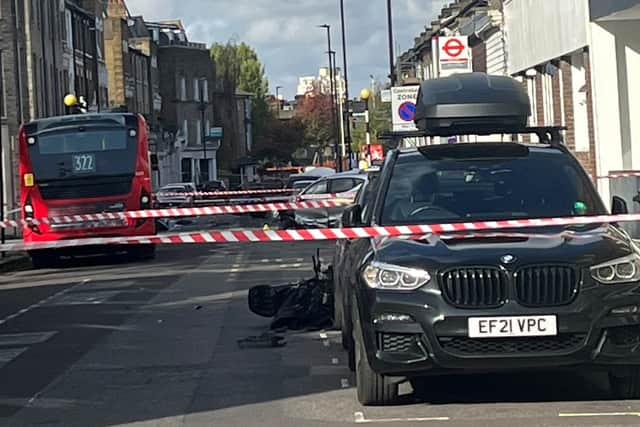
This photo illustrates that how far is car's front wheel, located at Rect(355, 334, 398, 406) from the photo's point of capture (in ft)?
28.6

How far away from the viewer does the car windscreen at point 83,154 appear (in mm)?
26781

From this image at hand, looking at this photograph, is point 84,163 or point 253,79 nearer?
point 84,163

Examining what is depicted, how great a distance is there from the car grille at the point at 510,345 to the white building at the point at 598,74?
1482 cm

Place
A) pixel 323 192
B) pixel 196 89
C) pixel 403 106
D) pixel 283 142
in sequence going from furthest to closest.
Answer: pixel 283 142 → pixel 196 89 → pixel 323 192 → pixel 403 106

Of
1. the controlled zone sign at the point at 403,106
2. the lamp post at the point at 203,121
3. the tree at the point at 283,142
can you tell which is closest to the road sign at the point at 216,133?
the lamp post at the point at 203,121

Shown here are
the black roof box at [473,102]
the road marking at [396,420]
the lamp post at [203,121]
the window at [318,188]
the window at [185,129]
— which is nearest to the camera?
the road marking at [396,420]

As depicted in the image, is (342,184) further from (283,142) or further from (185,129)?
(283,142)

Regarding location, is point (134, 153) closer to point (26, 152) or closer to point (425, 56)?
point (26, 152)

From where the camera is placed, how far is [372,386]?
8.77 metres

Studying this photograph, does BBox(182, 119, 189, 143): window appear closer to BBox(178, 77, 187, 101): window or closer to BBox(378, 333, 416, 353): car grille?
BBox(178, 77, 187, 101): window

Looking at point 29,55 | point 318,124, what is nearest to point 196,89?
point 318,124

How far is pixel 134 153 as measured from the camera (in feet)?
89.2

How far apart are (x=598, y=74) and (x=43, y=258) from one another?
12.1 meters

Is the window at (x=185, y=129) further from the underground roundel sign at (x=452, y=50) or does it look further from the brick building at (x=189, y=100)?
the underground roundel sign at (x=452, y=50)
